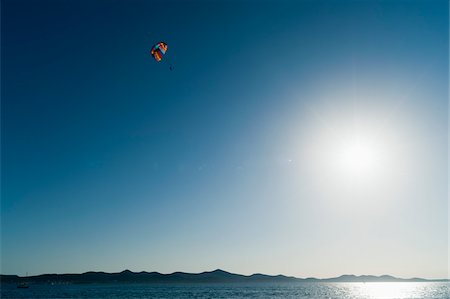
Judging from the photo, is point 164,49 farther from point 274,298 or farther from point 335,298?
point 335,298

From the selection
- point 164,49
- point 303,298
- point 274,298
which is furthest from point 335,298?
point 164,49

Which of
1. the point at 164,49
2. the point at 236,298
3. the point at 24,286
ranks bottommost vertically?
the point at 24,286

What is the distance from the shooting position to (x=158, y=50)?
43.1m

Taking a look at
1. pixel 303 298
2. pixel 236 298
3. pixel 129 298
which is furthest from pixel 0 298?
pixel 303 298

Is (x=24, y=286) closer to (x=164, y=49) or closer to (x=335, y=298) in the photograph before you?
(x=335, y=298)

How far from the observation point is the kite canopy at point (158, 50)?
4203 centimetres

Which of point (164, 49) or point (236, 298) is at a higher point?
point (164, 49)

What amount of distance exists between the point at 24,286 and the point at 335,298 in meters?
163

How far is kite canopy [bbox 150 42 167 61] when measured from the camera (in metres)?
42.0

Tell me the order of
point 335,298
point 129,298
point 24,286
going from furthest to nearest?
point 24,286, point 335,298, point 129,298

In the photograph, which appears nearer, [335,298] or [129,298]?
[129,298]

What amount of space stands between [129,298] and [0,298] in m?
38.4

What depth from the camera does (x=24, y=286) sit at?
7598 inches

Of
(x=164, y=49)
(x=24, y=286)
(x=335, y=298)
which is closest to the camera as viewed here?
(x=164, y=49)
